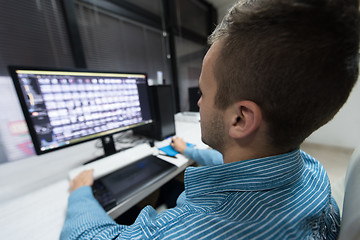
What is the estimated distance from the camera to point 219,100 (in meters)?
0.38

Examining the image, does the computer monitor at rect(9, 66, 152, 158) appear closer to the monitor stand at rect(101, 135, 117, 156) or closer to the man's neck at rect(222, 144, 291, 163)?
the monitor stand at rect(101, 135, 117, 156)

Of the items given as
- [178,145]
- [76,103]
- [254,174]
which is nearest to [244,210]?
[254,174]

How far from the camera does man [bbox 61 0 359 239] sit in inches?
10.2

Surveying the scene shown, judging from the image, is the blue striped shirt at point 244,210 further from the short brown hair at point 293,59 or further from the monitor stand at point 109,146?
the monitor stand at point 109,146

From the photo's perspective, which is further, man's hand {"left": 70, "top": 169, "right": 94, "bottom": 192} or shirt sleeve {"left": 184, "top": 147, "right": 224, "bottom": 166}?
shirt sleeve {"left": 184, "top": 147, "right": 224, "bottom": 166}

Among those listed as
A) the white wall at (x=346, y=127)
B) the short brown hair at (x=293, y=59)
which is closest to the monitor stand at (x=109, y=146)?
the short brown hair at (x=293, y=59)

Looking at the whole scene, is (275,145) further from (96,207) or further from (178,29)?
(178,29)

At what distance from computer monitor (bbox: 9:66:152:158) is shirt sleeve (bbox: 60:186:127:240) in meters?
0.34

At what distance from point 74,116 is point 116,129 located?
0.22m

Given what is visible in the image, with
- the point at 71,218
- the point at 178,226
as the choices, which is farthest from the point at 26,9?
the point at 178,226

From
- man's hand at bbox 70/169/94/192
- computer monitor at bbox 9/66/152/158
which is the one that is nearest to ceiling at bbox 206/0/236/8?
computer monitor at bbox 9/66/152/158

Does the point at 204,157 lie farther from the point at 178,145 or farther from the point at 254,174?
the point at 254,174

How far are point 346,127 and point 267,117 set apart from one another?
5.93ft

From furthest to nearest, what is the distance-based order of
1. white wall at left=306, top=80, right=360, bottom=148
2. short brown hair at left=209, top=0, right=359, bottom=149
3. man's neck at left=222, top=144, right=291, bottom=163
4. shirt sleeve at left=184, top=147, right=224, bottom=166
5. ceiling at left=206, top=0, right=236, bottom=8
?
1. ceiling at left=206, top=0, right=236, bottom=8
2. white wall at left=306, top=80, right=360, bottom=148
3. shirt sleeve at left=184, top=147, right=224, bottom=166
4. man's neck at left=222, top=144, right=291, bottom=163
5. short brown hair at left=209, top=0, right=359, bottom=149
